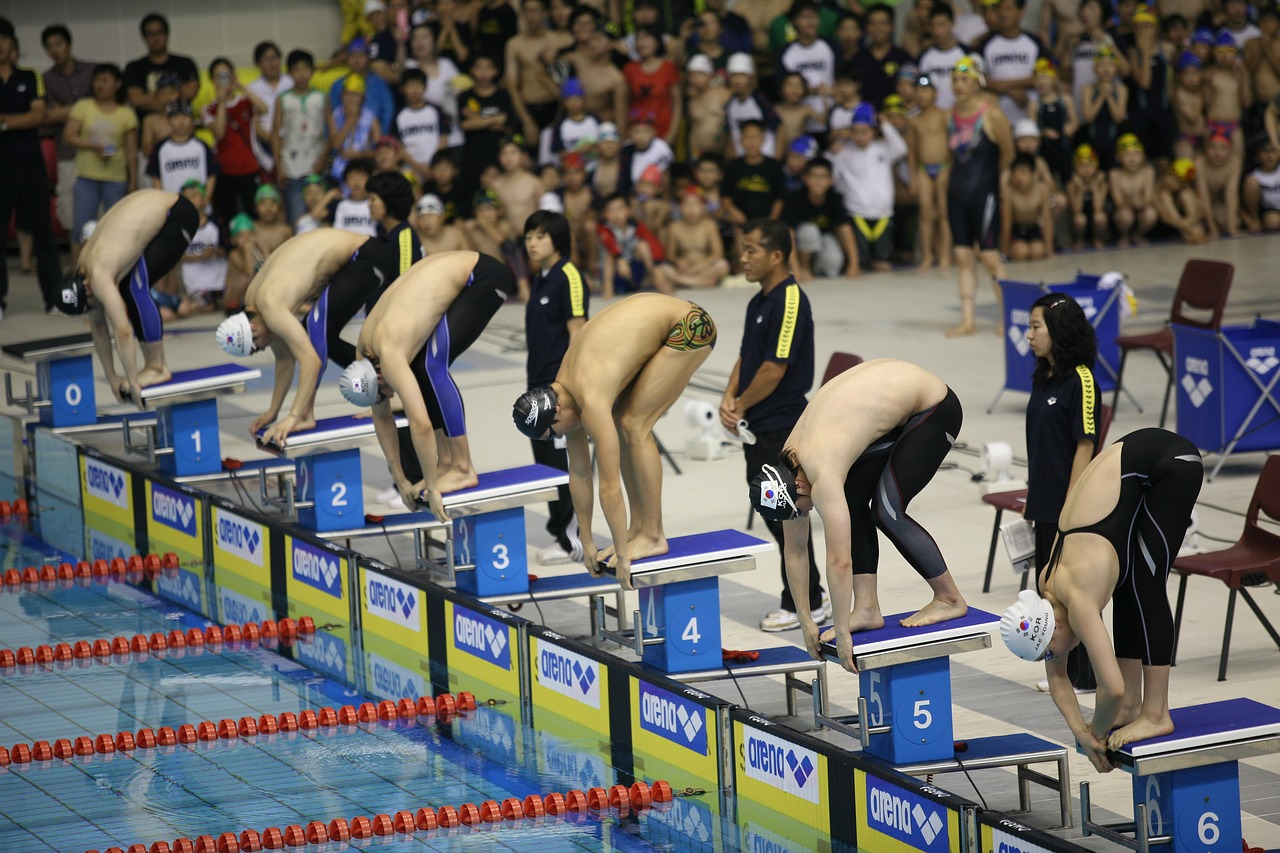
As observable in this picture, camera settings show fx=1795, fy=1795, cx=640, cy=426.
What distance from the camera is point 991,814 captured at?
4.46 metres

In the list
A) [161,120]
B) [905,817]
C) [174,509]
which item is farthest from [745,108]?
[905,817]

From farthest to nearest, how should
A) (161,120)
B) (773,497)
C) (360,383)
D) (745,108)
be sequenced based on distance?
1. (745,108)
2. (161,120)
3. (360,383)
4. (773,497)

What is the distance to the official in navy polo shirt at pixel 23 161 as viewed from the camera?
13773mm

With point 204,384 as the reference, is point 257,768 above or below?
below

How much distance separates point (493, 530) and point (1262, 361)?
149 inches

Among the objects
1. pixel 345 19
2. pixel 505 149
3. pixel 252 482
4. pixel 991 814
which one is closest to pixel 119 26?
pixel 345 19

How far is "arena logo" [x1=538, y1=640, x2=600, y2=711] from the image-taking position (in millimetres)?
6059

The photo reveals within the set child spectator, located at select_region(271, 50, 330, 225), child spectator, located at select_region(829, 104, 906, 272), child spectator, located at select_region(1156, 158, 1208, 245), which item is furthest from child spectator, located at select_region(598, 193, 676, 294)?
child spectator, located at select_region(1156, 158, 1208, 245)

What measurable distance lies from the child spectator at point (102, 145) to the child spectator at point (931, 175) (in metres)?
6.29

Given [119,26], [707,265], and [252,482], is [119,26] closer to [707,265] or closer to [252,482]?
[707,265]

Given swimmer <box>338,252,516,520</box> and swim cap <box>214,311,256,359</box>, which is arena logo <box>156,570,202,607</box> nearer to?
swim cap <box>214,311,256,359</box>

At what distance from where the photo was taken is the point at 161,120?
14336mm

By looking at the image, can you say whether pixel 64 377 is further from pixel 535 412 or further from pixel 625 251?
pixel 625 251

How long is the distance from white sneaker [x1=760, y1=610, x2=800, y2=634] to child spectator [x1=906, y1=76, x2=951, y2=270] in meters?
7.84
